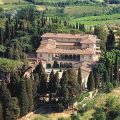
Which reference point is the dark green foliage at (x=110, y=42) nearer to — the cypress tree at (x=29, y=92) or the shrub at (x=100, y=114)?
the shrub at (x=100, y=114)

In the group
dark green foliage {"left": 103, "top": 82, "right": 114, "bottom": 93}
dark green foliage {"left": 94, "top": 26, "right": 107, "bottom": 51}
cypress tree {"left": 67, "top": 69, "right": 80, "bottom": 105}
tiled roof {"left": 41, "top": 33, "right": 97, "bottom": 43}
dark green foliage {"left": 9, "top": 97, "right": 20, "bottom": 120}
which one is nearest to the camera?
dark green foliage {"left": 9, "top": 97, "right": 20, "bottom": 120}

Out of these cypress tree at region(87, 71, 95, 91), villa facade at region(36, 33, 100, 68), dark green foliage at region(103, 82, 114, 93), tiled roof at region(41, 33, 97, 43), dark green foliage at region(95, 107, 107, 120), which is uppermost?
tiled roof at region(41, 33, 97, 43)

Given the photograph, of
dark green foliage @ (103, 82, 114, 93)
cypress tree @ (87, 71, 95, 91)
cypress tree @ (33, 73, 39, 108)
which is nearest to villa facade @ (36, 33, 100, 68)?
cypress tree @ (87, 71, 95, 91)

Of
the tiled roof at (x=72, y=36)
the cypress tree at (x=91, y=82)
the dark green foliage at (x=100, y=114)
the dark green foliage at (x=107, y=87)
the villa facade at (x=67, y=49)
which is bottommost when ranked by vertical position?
the dark green foliage at (x=100, y=114)

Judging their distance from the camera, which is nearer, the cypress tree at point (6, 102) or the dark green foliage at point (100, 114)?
the cypress tree at point (6, 102)

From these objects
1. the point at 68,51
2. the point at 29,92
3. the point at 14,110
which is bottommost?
the point at 14,110

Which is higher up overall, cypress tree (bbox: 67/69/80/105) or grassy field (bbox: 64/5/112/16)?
grassy field (bbox: 64/5/112/16)

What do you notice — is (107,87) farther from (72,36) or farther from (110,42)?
(72,36)

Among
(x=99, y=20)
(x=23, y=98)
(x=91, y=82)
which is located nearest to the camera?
(x=23, y=98)

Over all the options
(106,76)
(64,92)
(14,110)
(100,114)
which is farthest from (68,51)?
(14,110)

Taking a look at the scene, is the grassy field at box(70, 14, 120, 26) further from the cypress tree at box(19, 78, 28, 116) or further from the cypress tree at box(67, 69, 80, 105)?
the cypress tree at box(19, 78, 28, 116)


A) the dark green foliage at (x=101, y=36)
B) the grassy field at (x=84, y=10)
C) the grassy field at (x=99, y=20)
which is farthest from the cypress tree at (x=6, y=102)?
the grassy field at (x=84, y=10)

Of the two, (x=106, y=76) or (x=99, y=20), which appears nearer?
(x=106, y=76)
